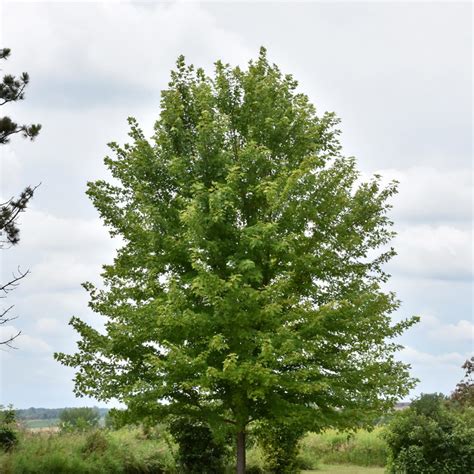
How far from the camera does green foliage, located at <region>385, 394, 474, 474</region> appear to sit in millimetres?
25344

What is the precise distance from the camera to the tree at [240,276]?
17.9 m

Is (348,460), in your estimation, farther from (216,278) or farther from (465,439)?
(216,278)

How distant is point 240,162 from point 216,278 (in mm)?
4130

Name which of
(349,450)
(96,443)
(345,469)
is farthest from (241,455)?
(349,450)

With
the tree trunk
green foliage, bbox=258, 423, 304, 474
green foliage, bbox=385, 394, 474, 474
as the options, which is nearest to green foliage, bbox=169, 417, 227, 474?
green foliage, bbox=258, 423, 304, 474

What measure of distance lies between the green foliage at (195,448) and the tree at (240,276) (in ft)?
12.2

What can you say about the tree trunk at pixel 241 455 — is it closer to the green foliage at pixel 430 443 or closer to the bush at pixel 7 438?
the green foliage at pixel 430 443

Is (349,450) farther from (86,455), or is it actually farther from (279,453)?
(86,455)

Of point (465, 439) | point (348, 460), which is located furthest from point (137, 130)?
point (348, 460)

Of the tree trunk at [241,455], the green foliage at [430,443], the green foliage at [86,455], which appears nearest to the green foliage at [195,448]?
the green foliage at [86,455]

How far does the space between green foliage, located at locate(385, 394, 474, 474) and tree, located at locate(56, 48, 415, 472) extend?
21.0 feet

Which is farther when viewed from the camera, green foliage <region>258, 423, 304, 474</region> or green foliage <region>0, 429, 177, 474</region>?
green foliage <region>258, 423, 304, 474</region>

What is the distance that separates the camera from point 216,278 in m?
17.5

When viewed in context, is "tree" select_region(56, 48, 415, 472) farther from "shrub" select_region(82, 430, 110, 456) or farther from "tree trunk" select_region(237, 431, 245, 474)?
"shrub" select_region(82, 430, 110, 456)
